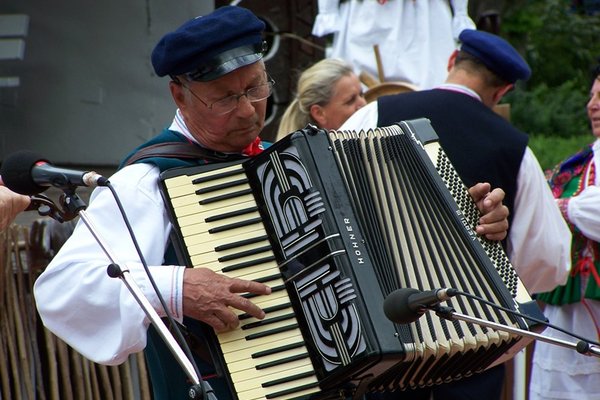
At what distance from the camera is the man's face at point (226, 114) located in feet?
10.1

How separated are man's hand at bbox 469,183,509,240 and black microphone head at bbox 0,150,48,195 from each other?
1.37 metres

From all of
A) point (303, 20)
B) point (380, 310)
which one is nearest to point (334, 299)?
point (380, 310)

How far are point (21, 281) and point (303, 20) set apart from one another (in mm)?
4008

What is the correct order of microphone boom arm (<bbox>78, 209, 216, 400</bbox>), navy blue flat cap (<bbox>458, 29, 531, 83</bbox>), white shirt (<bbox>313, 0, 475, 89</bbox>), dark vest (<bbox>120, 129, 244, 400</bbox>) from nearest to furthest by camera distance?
microphone boom arm (<bbox>78, 209, 216, 400</bbox>), dark vest (<bbox>120, 129, 244, 400</bbox>), navy blue flat cap (<bbox>458, 29, 531, 83</bbox>), white shirt (<bbox>313, 0, 475, 89</bbox>)

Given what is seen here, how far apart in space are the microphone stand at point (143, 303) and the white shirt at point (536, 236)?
1.97 meters

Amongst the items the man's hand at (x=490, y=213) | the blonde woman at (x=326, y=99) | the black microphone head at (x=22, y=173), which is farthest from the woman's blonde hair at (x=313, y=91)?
the black microphone head at (x=22, y=173)

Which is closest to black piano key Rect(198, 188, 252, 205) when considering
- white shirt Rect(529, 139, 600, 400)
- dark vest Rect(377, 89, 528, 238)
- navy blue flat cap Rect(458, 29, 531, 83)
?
dark vest Rect(377, 89, 528, 238)

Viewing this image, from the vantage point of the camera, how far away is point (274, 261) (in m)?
2.94

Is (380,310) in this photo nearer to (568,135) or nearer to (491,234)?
(491,234)

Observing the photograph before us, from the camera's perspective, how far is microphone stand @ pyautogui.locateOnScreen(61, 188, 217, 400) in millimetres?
2438

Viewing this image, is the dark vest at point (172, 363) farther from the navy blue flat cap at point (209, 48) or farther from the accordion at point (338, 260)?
the navy blue flat cap at point (209, 48)

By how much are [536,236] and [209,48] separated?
176 cm

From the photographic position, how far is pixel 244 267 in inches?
114

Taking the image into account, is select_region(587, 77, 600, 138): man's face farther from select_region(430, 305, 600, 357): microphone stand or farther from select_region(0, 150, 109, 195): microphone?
select_region(0, 150, 109, 195): microphone
